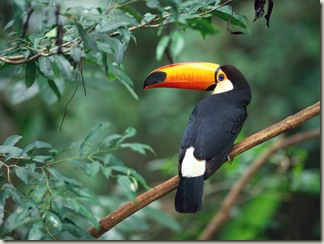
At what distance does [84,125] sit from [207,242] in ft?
6.07

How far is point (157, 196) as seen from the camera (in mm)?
1696

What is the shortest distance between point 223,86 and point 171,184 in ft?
2.07

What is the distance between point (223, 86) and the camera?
90.7 inches

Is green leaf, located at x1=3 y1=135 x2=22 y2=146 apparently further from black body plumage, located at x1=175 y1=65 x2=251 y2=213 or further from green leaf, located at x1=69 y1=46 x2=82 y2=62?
black body plumage, located at x1=175 y1=65 x2=251 y2=213

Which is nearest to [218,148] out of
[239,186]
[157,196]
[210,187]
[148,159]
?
[157,196]

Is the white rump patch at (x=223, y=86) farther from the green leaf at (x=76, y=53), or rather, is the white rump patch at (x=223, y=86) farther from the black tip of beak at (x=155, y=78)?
the green leaf at (x=76, y=53)

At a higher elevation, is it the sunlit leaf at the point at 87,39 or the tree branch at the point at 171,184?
the sunlit leaf at the point at 87,39

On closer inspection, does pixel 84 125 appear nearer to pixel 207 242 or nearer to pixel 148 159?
pixel 148 159

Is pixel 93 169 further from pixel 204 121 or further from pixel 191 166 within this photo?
pixel 204 121

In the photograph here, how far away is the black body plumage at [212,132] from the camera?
6.12ft

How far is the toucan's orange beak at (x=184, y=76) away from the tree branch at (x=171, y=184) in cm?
29

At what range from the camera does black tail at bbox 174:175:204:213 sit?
6.07 ft

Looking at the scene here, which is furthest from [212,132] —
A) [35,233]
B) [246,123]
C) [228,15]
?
→ [246,123]

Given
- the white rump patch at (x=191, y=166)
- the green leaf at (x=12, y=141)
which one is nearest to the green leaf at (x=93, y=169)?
the green leaf at (x=12, y=141)
